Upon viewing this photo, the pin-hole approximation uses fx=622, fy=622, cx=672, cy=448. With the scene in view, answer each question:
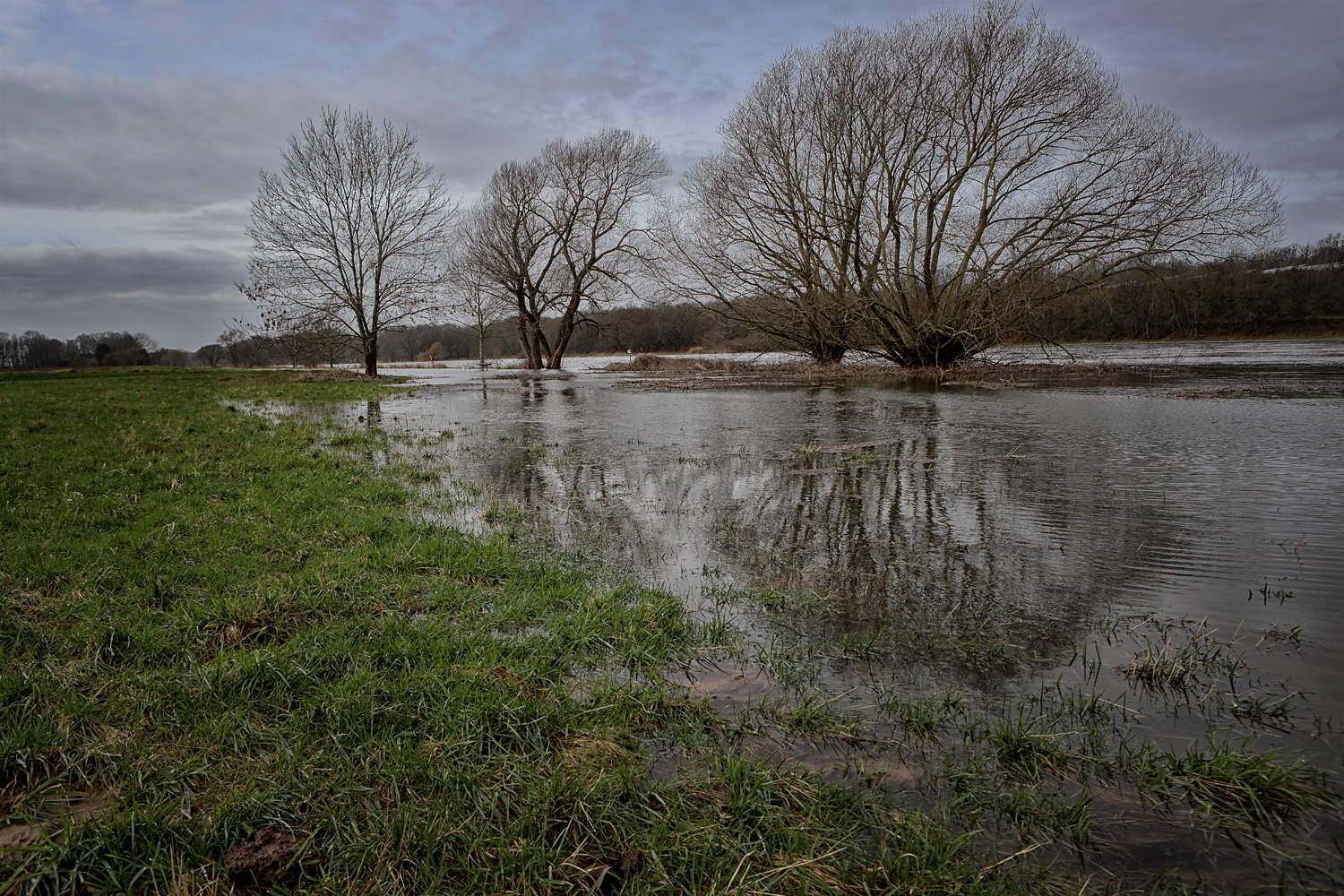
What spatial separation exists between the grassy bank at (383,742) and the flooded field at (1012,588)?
0.25 m

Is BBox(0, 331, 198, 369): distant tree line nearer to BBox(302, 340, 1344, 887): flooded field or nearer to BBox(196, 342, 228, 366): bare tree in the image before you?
BBox(196, 342, 228, 366): bare tree

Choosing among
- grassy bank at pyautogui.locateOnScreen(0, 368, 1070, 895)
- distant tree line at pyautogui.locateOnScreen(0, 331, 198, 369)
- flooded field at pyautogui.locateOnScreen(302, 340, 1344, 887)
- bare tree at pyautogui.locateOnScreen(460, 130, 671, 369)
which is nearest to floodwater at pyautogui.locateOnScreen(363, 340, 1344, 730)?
flooded field at pyautogui.locateOnScreen(302, 340, 1344, 887)

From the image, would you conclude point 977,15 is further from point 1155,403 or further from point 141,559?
point 141,559

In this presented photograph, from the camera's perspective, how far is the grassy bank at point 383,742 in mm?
1672

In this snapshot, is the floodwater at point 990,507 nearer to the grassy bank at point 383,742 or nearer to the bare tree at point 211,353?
the grassy bank at point 383,742

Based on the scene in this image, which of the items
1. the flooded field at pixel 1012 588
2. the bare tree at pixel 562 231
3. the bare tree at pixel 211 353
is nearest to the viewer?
the flooded field at pixel 1012 588

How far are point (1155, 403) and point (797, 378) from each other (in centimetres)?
1208

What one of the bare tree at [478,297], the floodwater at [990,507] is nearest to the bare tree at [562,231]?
the bare tree at [478,297]

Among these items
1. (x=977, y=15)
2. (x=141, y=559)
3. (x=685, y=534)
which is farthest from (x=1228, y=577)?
(x=977, y=15)

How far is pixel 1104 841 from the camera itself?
173 cm

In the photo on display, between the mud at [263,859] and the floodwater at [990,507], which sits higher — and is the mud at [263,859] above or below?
below

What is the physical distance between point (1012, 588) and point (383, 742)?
3.23 meters

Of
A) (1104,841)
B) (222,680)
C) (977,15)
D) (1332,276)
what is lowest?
(1104,841)

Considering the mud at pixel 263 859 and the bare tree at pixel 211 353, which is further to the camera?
the bare tree at pixel 211 353
